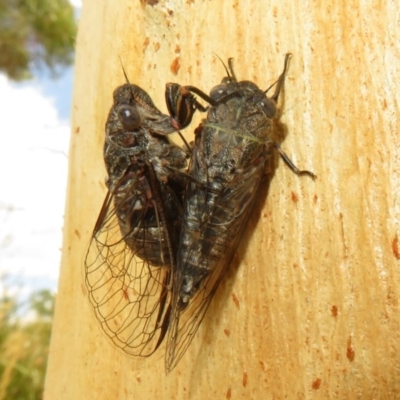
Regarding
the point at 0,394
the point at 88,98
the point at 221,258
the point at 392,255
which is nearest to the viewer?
the point at 392,255

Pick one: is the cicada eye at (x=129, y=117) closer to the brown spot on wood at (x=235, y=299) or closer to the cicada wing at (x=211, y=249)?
the cicada wing at (x=211, y=249)

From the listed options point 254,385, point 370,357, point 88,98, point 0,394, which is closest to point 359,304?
point 370,357

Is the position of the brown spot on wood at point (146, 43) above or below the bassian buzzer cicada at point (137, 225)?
above

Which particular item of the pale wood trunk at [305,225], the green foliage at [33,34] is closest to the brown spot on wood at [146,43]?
the pale wood trunk at [305,225]

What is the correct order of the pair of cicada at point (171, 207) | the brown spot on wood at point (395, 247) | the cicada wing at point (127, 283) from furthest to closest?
1. the cicada wing at point (127, 283)
2. the pair of cicada at point (171, 207)
3. the brown spot on wood at point (395, 247)

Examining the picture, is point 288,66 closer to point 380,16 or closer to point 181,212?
point 380,16

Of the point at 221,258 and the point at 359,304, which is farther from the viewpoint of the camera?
the point at 221,258

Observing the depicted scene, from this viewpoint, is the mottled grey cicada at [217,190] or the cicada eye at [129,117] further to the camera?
the cicada eye at [129,117]
